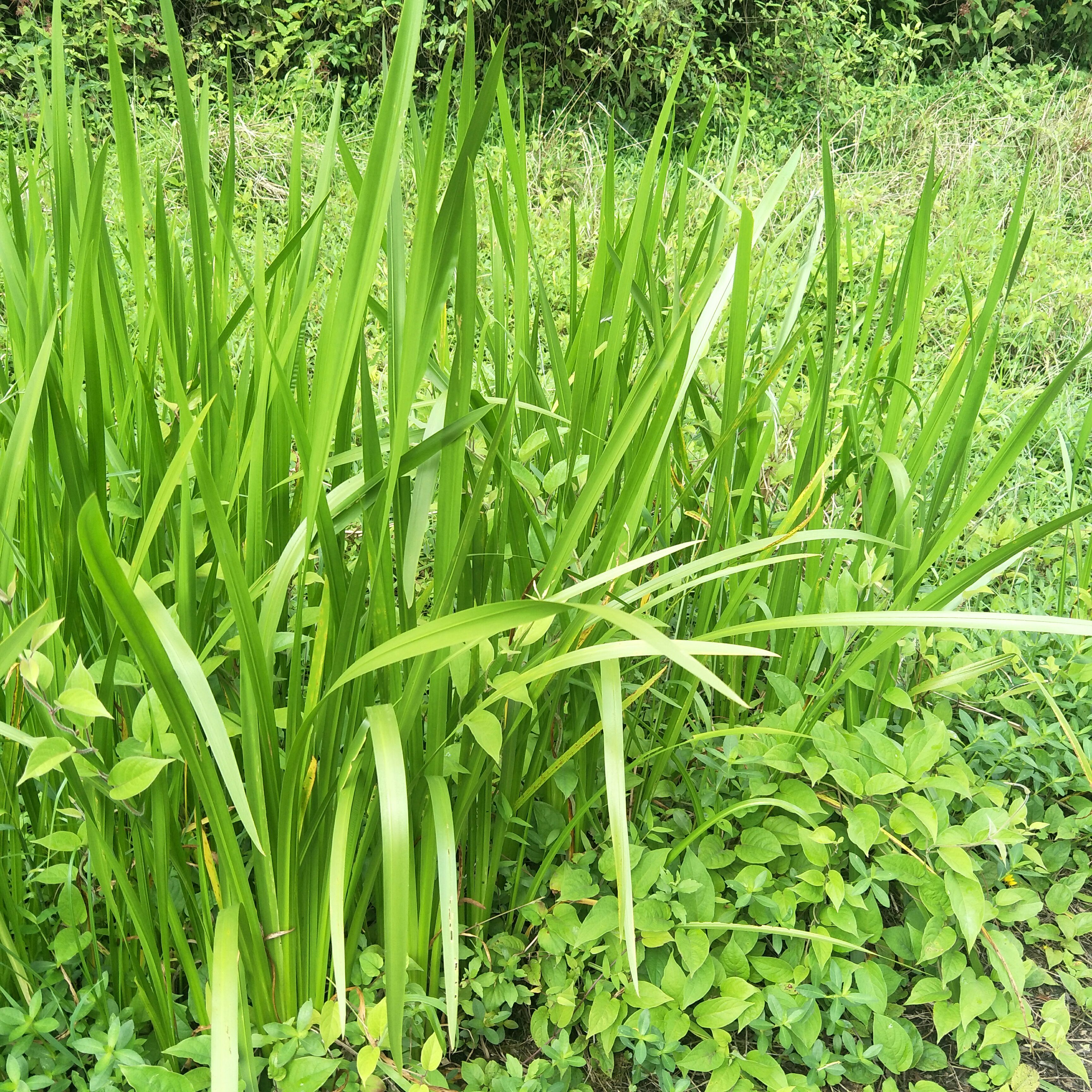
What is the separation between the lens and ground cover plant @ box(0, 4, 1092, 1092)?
70 cm

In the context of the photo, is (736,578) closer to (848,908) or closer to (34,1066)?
(848,908)

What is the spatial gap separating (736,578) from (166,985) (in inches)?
30.7

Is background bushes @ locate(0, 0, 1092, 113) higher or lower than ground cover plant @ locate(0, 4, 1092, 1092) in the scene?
higher

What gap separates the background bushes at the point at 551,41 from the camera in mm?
5137

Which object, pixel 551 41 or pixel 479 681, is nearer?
pixel 479 681

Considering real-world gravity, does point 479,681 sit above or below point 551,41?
below

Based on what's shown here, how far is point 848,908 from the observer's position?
1.04 meters

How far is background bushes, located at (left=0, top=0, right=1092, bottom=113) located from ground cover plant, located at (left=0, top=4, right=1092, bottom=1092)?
4503 millimetres

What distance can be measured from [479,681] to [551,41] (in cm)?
575

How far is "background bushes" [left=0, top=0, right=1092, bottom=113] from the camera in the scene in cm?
514

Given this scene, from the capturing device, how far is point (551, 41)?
5.60 metres

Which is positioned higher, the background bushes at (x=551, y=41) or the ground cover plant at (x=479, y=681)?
the background bushes at (x=551, y=41)

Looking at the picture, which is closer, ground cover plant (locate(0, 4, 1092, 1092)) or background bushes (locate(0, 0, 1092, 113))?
ground cover plant (locate(0, 4, 1092, 1092))

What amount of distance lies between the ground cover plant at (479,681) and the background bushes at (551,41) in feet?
14.8
